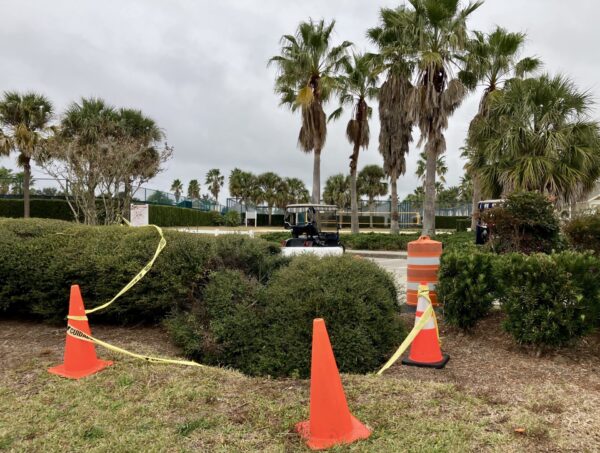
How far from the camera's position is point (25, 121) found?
26.5m

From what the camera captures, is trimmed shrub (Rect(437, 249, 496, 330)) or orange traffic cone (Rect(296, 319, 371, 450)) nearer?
orange traffic cone (Rect(296, 319, 371, 450))

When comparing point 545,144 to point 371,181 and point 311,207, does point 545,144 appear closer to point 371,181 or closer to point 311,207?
point 311,207

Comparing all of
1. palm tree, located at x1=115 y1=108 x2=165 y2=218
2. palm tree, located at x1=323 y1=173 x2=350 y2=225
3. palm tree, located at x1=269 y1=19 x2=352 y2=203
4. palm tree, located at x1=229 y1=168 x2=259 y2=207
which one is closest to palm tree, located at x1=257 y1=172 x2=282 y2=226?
palm tree, located at x1=229 y1=168 x2=259 y2=207

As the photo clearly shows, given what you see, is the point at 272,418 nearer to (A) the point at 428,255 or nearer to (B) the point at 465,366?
(B) the point at 465,366

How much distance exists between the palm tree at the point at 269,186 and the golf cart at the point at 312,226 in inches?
2198

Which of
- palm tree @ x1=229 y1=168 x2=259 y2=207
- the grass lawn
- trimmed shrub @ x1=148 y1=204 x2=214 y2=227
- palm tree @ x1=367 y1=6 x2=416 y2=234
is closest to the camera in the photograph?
the grass lawn

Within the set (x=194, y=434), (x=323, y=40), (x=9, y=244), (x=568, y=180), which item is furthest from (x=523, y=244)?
(x=323, y=40)

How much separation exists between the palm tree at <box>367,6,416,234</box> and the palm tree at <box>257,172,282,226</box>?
4579cm

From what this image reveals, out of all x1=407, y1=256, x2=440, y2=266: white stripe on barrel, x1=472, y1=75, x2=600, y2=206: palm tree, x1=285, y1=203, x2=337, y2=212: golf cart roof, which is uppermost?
x1=472, y1=75, x2=600, y2=206: palm tree

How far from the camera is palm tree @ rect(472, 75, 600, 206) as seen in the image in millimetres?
12039

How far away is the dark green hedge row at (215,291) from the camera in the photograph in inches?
159

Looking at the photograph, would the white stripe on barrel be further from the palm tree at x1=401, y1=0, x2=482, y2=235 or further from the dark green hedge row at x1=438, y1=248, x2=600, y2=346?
the palm tree at x1=401, y1=0, x2=482, y2=235

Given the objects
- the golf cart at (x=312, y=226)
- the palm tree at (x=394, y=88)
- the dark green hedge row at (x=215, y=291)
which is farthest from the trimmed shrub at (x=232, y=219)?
the dark green hedge row at (x=215, y=291)

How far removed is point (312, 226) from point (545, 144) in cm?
688
